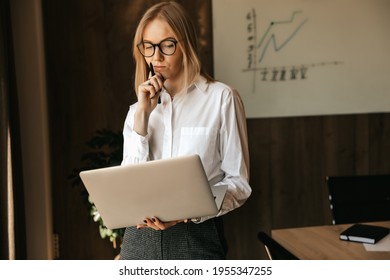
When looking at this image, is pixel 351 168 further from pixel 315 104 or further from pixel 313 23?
pixel 313 23

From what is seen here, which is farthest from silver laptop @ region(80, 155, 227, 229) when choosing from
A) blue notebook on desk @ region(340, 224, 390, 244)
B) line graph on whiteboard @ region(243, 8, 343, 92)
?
line graph on whiteboard @ region(243, 8, 343, 92)

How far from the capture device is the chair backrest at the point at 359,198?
192 centimetres

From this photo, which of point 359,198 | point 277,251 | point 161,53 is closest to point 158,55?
point 161,53

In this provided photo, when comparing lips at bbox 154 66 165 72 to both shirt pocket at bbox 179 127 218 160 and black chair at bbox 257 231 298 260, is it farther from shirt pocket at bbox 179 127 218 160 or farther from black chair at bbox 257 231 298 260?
black chair at bbox 257 231 298 260

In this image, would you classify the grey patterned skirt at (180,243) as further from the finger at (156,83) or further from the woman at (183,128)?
the finger at (156,83)

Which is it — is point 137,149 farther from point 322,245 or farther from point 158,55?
point 322,245

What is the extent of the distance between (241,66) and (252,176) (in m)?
0.60

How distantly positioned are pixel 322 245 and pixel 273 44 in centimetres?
132

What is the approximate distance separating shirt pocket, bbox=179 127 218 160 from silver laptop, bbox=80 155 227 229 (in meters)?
0.19

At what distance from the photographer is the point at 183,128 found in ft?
3.96

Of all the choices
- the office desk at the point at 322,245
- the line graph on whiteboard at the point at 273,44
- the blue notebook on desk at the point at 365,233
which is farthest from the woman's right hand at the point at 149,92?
the line graph on whiteboard at the point at 273,44

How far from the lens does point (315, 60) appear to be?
2.53 meters

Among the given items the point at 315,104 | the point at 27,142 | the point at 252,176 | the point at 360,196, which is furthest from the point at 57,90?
the point at 360,196

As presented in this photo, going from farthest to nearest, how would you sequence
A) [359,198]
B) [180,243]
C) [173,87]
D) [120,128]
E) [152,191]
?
[120,128] < [359,198] < [173,87] < [180,243] < [152,191]
